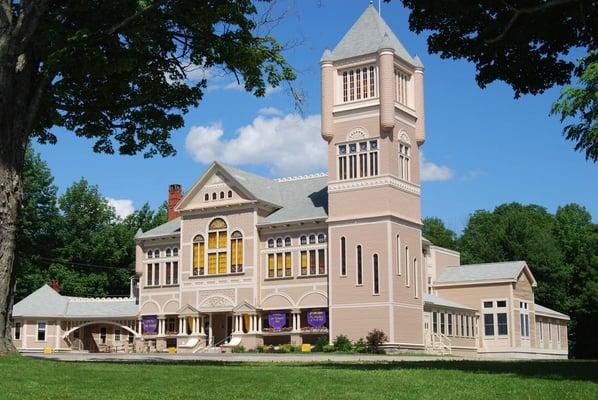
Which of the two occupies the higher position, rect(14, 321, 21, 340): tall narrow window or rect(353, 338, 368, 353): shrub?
rect(14, 321, 21, 340): tall narrow window

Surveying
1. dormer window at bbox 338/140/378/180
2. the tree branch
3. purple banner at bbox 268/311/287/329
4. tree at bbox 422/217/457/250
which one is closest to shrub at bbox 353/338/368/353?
purple banner at bbox 268/311/287/329

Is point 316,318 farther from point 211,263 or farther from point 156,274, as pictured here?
point 156,274

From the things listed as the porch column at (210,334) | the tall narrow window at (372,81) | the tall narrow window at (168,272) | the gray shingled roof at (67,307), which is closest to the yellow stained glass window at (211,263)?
the porch column at (210,334)

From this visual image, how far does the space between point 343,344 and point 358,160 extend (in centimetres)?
1122

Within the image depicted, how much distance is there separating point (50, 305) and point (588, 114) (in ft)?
141

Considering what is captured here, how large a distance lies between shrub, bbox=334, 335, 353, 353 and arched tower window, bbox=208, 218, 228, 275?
10407 millimetres

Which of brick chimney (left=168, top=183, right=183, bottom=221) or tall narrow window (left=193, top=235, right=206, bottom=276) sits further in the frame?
brick chimney (left=168, top=183, right=183, bottom=221)

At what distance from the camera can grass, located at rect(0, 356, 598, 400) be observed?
525 inches

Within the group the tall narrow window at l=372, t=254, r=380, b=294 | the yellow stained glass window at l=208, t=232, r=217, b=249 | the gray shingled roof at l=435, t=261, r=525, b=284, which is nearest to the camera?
the tall narrow window at l=372, t=254, r=380, b=294

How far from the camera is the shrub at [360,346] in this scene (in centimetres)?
4653

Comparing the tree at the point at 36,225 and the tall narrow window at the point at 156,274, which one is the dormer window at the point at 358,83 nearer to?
the tall narrow window at the point at 156,274

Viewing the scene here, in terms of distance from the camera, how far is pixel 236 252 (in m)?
54.5

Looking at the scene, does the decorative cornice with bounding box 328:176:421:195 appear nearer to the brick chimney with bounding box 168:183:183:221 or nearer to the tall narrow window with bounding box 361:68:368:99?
the tall narrow window with bounding box 361:68:368:99

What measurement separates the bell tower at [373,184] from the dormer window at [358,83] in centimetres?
6
